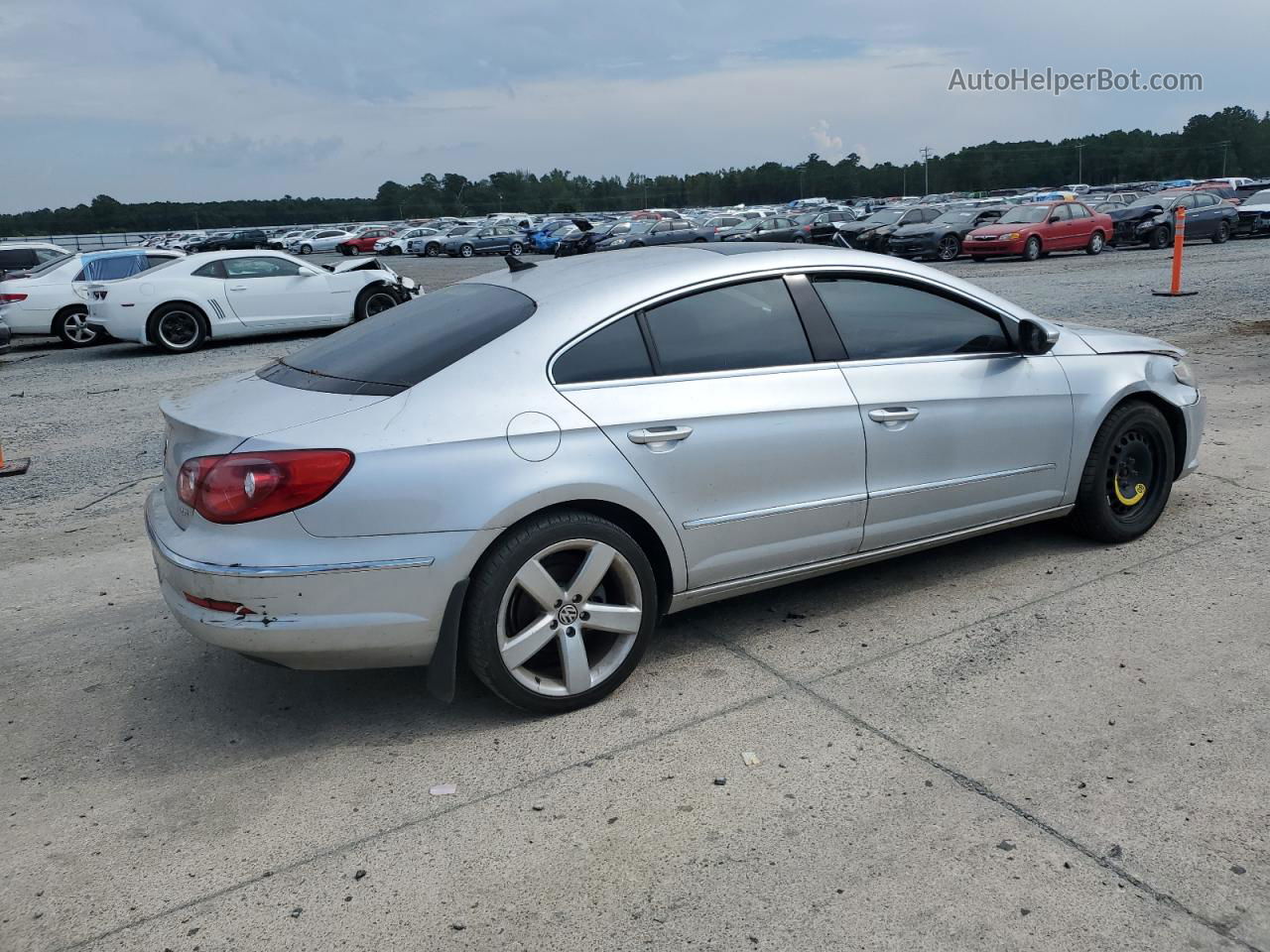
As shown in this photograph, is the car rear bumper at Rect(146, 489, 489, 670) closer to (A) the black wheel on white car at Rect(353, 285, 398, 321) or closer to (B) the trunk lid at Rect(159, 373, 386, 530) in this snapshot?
(B) the trunk lid at Rect(159, 373, 386, 530)

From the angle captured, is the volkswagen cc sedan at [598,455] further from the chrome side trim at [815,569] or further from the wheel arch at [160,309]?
the wheel arch at [160,309]

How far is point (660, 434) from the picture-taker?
12.5 feet

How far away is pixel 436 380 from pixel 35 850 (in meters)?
1.83

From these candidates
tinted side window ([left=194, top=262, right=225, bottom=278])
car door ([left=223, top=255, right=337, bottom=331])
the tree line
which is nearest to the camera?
tinted side window ([left=194, top=262, right=225, bottom=278])

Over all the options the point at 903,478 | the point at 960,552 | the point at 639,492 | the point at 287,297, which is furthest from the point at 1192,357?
the point at 287,297

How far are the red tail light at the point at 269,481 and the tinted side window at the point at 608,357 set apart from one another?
84cm

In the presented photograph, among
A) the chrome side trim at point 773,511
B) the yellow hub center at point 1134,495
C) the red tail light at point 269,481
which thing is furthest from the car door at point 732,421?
the yellow hub center at point 1134,495

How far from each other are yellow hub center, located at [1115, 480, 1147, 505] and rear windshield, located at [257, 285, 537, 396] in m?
3.03

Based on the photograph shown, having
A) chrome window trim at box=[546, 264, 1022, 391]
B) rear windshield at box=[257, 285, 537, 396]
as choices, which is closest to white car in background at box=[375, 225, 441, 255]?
rear windshield at box=[257, 285, 537, 396]

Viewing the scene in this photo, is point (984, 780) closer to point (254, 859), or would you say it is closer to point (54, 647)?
point (254, 859)

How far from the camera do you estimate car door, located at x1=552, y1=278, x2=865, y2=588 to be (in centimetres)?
383

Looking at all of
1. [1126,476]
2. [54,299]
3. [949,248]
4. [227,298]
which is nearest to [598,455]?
[1126,476]

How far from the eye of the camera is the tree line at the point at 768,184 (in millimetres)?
87375

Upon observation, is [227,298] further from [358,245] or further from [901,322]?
[358,245]
